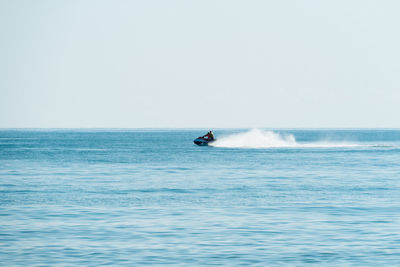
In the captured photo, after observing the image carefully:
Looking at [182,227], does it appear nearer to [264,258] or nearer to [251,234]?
[251,234]

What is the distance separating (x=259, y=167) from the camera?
63.5 meters

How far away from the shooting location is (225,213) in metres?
29.7

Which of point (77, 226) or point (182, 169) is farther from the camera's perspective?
point (182, 169)

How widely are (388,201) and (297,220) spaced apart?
8.65m

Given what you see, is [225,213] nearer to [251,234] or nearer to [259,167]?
[251,234]

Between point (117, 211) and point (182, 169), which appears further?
point (182, 169)

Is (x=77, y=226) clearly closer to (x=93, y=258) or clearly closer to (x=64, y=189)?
(x=93, y=258)

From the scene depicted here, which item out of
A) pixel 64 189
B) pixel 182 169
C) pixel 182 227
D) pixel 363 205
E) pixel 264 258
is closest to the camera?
pixel 264 258

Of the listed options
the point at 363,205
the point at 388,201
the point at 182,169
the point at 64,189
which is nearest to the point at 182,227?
the point at 363,205

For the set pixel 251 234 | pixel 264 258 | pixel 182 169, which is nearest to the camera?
pixel 264 258

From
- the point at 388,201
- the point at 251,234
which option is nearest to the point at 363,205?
the point at 388,201

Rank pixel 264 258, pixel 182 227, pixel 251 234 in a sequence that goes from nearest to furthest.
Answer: pixel 264 258
pixel 251 234
pixel 182 227

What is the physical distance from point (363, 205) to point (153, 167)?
34.4 m

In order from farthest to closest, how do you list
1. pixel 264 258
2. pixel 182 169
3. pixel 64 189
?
1. pixel 182 169
2. pixel 64 189
3. pixel 264 258
